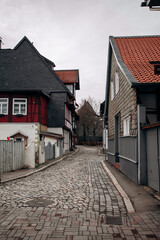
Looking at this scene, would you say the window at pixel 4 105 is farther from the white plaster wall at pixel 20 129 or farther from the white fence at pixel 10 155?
the white fence at pixel 10 155

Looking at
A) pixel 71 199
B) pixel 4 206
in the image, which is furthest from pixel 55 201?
pixel 4 206

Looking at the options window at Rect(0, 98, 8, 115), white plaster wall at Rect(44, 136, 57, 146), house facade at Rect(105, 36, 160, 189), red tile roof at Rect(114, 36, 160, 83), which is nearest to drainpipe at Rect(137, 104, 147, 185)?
house facade at Rect(105, 36, 160, 189)

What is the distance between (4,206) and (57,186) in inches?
112

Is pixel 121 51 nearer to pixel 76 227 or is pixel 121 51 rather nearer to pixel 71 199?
pixel 71 199

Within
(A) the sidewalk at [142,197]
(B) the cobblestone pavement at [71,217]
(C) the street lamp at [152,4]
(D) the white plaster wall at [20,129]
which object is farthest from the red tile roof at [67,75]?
(C) the street lamp at [152,4]

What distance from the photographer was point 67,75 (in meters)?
35.1

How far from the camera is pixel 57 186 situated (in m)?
8.38

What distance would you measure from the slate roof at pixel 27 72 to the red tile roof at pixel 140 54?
490 inches

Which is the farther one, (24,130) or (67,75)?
(67,75)

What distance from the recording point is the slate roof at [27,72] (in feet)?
87.9

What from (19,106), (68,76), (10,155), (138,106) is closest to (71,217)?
(138,106)

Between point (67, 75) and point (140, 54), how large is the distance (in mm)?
23439

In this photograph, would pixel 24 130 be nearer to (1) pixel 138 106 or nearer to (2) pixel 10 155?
(2) pixel 10 155

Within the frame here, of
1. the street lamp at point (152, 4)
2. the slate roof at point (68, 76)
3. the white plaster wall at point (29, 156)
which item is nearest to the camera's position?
the street lamp at point (152, 4)
